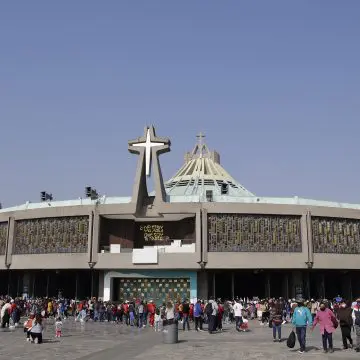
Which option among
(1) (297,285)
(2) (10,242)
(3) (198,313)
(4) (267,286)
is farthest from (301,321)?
(2) (10,242)

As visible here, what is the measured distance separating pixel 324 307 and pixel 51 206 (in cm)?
3198

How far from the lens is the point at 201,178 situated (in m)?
56.9

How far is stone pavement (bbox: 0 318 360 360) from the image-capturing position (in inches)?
569

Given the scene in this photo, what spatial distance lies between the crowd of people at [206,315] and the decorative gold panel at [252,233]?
20.8 feet

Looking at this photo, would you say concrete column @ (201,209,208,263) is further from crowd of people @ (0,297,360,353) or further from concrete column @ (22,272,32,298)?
concrete column @ (22,272,32,298)

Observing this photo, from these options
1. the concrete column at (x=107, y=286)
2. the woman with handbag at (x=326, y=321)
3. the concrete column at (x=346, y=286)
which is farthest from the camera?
the concrete column at (x=346, y=286)

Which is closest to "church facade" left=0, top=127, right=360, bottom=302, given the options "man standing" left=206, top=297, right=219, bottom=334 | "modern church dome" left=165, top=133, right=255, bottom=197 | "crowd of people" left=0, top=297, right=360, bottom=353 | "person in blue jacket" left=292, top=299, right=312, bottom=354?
"crowd of people" left=0, top=297, right=360, bottom=353

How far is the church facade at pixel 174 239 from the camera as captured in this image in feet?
130

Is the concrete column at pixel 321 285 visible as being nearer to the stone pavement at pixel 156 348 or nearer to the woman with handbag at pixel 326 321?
the stone pavement at pixel 156 348

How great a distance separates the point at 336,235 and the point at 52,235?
936 inches

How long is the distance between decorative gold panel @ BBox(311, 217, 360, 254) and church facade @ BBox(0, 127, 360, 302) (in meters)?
0.08

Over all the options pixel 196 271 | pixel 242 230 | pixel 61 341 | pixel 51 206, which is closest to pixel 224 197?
pixel 242 230

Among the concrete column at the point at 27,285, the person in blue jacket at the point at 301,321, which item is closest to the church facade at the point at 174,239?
the concrete column at the point at 27,285

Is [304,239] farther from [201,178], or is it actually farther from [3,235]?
[3,235]
